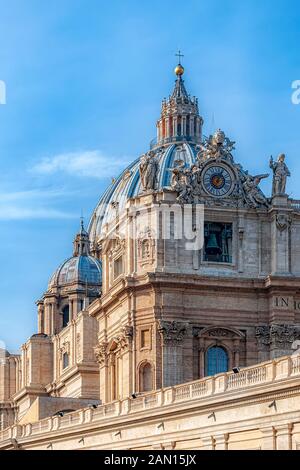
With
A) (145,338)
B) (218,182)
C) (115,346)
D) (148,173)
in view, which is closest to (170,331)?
(145,338)

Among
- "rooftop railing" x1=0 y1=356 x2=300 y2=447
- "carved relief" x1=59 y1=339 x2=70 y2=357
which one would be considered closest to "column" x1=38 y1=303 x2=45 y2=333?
"carved relief" x1=59 y1=339 x2=70 y2=357

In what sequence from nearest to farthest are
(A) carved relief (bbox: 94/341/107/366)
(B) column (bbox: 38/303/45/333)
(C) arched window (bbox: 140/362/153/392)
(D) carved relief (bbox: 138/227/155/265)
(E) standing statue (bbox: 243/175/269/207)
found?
(C) arched window (bbox: 140/362/153/392)
(D) carved relief (bbox: 138/227/155/265)
(E) standing statue (bbox: 243/175/269/207)
(A) carved relief (bbox: 94/341/107/366)
(B) column (bbox: 38/303/45/333)

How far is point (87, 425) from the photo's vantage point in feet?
288

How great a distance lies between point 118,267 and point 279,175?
44.3 feet

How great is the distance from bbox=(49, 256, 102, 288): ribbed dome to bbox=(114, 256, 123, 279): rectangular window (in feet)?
192

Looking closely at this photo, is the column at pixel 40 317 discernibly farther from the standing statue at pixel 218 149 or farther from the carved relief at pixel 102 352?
the standing statue at pixel 218 149

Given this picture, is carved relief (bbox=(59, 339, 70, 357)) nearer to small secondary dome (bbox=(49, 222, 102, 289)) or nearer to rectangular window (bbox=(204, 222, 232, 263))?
small secondary dome (bbox=(49, 222, 102, 289))

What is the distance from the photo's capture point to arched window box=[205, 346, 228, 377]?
343 ft

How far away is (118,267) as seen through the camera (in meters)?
112

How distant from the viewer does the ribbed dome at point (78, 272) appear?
172m

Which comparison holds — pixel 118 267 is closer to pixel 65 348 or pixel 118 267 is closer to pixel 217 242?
pixel 217 242

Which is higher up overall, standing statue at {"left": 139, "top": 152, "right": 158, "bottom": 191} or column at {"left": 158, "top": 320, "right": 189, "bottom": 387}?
standing statue at {"left": 139, "top": 152, "right": 158, "bottom": 191}

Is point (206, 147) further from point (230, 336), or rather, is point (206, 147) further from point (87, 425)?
point (87, 425)

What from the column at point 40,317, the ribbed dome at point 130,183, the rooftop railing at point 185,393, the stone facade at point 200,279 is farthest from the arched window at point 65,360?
the rooftop railing at point 185,393
